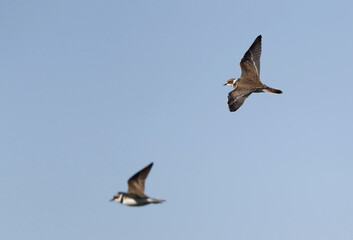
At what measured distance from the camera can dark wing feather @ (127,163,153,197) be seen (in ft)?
99.7

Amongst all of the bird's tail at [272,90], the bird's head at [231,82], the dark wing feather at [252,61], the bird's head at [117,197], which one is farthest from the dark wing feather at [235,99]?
the bird's head at [117,197]

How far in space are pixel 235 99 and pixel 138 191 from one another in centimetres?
1321

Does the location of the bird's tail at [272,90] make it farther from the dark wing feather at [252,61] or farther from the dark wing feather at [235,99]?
the dark wing feather at [252,61]

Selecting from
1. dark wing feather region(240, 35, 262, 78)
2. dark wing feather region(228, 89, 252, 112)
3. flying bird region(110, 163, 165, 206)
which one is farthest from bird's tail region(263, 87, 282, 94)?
flying bird region(110, 163, 165, 206)

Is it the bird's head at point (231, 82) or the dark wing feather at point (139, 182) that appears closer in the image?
the dark wing feather at point (139, 182)

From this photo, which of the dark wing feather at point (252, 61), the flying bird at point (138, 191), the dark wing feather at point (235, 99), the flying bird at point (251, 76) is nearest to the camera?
the flying bird at point (138, 191)

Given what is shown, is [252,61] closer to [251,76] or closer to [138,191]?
[251,76]

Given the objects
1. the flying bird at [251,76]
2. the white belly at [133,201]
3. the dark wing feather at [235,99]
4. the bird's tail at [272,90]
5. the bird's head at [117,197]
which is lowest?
the white belly at [133,201]

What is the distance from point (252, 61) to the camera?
46375 millimetres

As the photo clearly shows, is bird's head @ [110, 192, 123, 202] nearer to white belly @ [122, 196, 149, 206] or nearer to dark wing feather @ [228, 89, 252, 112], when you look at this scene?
white belly @ [122, 196, 149, 206]

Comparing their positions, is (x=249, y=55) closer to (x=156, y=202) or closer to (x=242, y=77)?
(x=242, y=77)

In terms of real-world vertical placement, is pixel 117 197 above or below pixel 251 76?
below

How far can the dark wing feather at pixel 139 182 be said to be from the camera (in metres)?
30.4

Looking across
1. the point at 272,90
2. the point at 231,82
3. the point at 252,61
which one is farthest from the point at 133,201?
the point at 231,82
